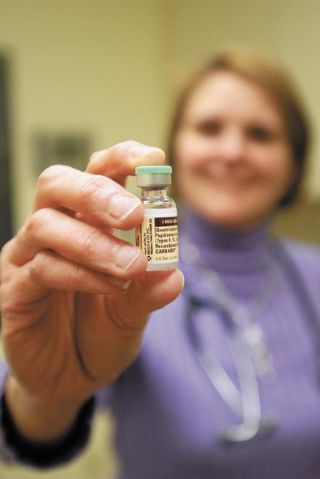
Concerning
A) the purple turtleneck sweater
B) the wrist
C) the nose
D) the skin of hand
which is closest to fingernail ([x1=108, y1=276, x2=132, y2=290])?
the skin of hand

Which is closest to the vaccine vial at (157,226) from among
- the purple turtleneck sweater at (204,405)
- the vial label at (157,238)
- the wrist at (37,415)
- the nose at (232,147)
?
the vial label at (157,238)

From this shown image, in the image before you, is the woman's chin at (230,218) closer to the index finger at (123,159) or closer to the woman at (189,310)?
the woman at (189,310)

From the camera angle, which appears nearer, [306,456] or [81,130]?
[306,456]

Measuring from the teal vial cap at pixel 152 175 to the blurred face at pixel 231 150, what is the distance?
571 mm

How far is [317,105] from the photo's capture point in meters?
1.60

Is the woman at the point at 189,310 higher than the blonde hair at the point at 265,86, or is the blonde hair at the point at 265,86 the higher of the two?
the blonde hair at the point at 265,86

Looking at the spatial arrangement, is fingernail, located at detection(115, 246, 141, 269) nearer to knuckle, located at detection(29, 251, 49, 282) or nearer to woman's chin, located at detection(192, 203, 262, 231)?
knuckle, located at detection(29, 251, 49, 282)

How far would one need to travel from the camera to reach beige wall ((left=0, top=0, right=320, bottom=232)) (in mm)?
1969

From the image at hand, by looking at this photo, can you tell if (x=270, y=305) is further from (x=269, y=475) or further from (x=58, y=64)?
(x=58, y=64)

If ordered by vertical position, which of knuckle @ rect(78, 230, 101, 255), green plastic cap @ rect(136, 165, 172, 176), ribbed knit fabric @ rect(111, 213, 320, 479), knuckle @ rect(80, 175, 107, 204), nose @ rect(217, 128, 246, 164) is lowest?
ribbed knit fabric @ rect(111, 213, 320, 479)

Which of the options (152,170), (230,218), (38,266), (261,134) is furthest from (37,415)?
(261,134)

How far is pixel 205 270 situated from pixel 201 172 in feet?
0.64

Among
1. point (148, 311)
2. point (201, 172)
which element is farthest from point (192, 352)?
point (148, 311)

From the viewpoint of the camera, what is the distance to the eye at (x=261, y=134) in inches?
39.1
